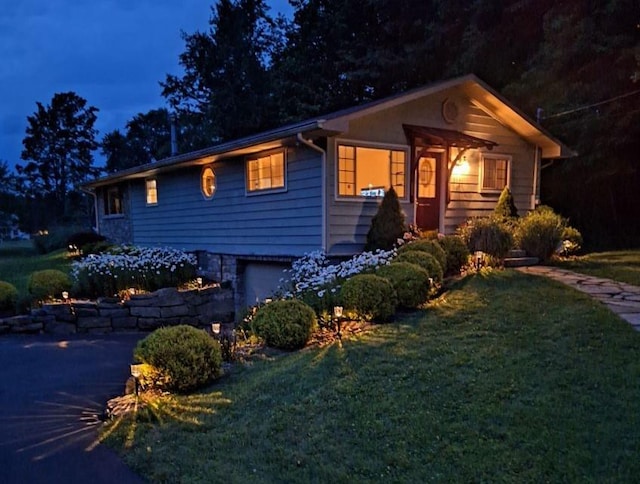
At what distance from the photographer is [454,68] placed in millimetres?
14219

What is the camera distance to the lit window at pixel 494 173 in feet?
34.2

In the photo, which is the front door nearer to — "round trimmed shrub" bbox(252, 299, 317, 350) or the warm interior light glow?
the warm interior light glow

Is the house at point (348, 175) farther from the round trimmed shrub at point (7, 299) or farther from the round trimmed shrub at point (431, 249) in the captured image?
the round trimmed shrub at point (7, 299)

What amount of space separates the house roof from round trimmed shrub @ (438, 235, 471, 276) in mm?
2553

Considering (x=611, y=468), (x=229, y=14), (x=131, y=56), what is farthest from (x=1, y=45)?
(x=611, y=468)

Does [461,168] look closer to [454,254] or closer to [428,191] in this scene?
[428,191]

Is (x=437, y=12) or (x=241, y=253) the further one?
(x=437, y=12)

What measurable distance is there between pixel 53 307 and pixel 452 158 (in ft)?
26.8

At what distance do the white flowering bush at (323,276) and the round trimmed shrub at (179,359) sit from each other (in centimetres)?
177

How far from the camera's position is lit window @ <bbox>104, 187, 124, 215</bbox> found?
1639cm

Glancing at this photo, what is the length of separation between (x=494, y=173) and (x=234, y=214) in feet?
20.2

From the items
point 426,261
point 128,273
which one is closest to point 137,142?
point 128,273

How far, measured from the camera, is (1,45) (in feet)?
151

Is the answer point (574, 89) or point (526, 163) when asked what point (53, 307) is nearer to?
point (526, 163)
